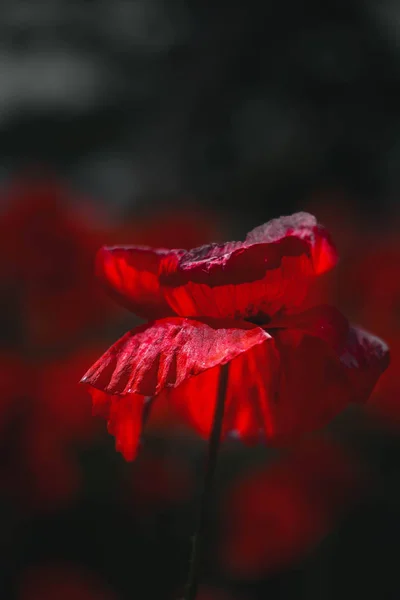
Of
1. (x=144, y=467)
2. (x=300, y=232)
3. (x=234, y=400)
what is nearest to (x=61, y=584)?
(x=144, y=467)

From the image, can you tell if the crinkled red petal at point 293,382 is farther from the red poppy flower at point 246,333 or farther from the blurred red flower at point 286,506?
the blurred red flower at point 286,506

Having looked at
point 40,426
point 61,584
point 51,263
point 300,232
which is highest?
point 300,232

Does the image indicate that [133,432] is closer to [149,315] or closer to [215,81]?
[149,315]

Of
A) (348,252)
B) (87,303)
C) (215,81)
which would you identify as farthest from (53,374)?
(215,81)

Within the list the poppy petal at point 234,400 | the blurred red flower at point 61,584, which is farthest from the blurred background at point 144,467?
the poppy petal at point 234,400

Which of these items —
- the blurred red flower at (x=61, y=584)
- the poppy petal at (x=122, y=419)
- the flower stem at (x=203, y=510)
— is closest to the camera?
the flower stem at (x=203, y=510)

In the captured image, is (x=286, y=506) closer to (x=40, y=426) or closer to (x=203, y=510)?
(x=40, y=426)

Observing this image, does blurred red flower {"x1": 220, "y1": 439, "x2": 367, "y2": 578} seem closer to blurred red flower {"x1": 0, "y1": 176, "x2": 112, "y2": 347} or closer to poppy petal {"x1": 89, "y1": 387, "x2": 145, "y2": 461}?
blurred red flower {"x1": 0, "y1": 176, "x2": 112, "y2": 347}
